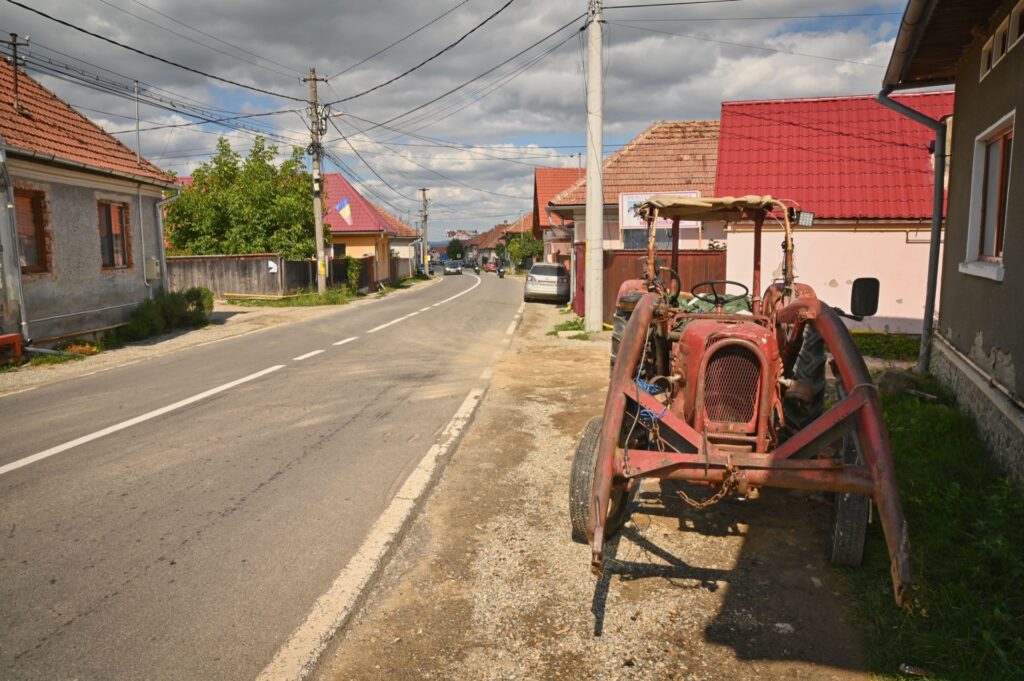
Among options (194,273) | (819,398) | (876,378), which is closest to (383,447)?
(819,398)

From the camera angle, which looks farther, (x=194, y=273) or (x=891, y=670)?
(x=194, y=273)

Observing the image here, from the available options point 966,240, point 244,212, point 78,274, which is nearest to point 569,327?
point 966,240

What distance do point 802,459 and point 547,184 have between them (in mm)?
45227

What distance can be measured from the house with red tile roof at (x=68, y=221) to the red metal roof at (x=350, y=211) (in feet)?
88.8

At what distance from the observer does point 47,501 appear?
5.45 meters

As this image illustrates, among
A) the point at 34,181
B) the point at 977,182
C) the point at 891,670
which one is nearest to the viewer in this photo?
the point at 891,670

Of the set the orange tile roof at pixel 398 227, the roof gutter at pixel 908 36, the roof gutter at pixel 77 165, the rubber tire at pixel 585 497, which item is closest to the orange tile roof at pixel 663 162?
the roof gutter at pixel 77 165

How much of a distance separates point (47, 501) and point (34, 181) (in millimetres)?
10933

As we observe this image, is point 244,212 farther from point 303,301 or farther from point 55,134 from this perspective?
point 55,134

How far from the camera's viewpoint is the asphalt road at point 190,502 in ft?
11.7

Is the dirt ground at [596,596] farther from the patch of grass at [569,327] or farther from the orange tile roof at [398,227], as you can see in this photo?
the orange tile roof at [398,227]

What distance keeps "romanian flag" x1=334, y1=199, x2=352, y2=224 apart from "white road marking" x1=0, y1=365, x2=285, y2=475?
121 feet

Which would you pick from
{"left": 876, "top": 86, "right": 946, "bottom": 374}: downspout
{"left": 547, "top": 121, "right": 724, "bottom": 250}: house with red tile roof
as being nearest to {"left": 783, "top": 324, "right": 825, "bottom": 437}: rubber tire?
{"left": 876, "top": 86, "right": 946, "bottom": 374}: downspout

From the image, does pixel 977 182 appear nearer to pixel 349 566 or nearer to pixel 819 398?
pixel 819 398
